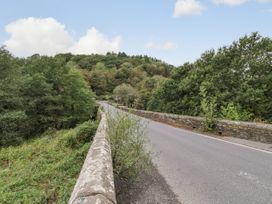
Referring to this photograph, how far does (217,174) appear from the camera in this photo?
6000 millimetres

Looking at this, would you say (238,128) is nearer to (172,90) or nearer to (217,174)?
(217,174)

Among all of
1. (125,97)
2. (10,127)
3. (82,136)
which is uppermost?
(125,97)

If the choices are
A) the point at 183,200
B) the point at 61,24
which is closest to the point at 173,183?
the point at 183,200

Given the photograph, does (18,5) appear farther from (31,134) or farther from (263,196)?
(263,196)

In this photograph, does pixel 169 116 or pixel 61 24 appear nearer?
pixel 169 116

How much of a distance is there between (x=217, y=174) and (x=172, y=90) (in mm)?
25135

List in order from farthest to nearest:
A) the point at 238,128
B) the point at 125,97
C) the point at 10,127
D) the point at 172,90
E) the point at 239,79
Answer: the point at 172,90, the point at 10,127, the point at 239,79, the point at 238,128, the point at 125,97

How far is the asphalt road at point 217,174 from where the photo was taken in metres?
4.61

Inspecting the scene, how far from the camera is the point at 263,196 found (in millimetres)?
4543

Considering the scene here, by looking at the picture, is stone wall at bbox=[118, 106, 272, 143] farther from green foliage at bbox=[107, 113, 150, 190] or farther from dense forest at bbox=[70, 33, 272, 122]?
dense forest at bbox=[70, 33, 272, 122]

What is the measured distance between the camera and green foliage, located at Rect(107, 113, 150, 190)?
5238mm

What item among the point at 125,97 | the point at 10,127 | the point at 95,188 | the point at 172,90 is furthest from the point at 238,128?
the point at 10,127

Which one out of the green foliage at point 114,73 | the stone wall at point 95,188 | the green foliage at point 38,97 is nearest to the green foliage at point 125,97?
the stone wall at point 95,188

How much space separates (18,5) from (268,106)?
21024 mm
